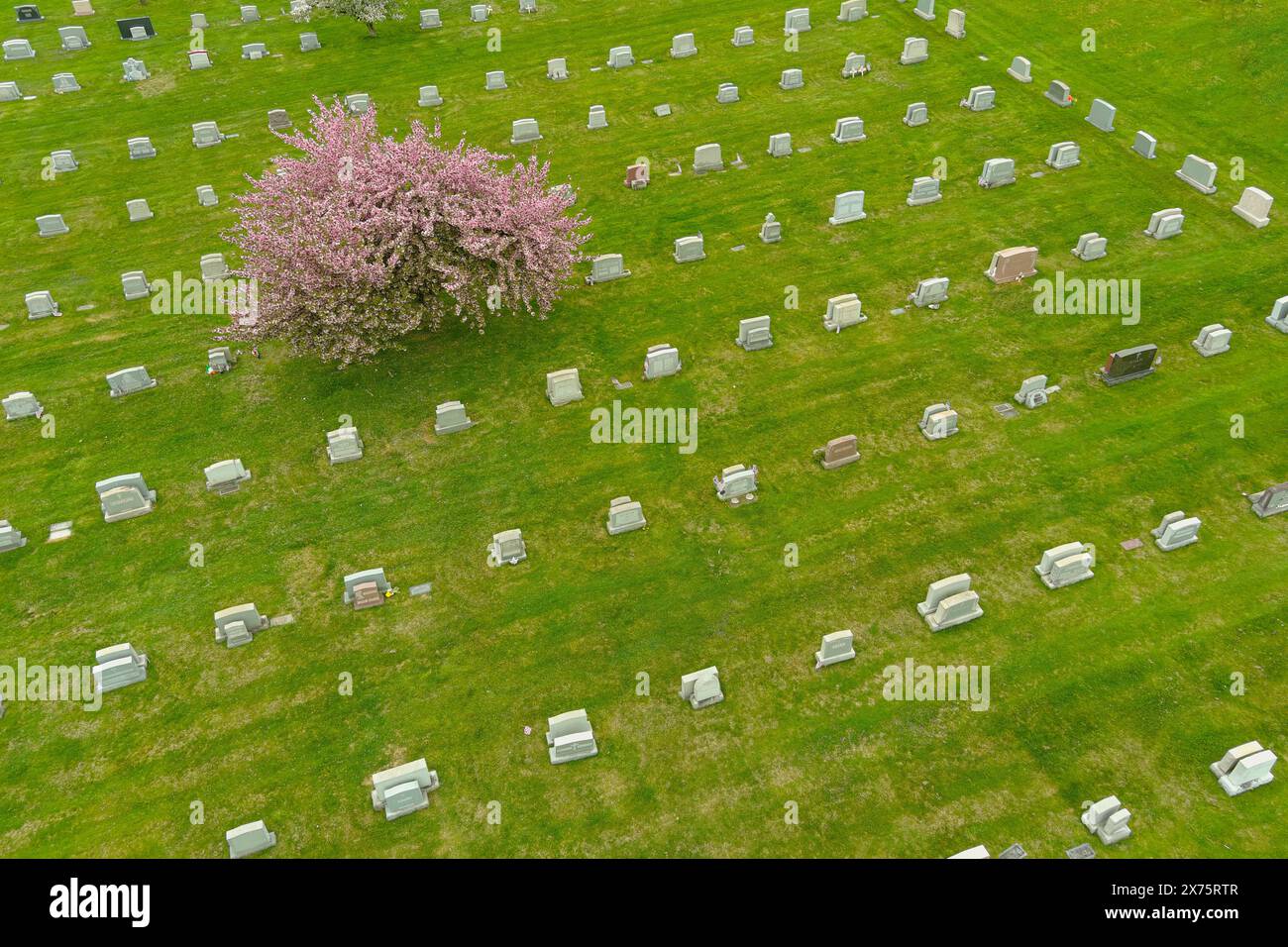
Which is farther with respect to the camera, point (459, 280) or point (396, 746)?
point (459, 280)

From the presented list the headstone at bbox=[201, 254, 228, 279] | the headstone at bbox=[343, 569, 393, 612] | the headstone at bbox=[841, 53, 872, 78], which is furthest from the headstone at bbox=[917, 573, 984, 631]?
the headstone at bbox=[841, 53, 872, 78]

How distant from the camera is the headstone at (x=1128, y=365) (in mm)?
28047

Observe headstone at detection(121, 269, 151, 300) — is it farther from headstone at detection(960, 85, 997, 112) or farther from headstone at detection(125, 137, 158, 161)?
headstone at detection(960, 85, 997, 112)

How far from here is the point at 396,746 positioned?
20906mm

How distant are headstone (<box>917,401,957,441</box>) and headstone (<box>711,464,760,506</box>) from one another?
5.64 metres

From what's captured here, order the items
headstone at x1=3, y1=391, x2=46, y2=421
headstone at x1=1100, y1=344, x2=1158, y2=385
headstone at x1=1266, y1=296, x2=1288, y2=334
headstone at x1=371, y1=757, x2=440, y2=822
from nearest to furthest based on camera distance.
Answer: headstone at x1=371, y1=757, x2=440, y2=822, headstone at x1=1100, y1=344, x2=1158, y2=385, headstone at x1=3, y1=391, x2=46, y2=421, headstone at x1=1266, y1=296, x2=1288, y2=334

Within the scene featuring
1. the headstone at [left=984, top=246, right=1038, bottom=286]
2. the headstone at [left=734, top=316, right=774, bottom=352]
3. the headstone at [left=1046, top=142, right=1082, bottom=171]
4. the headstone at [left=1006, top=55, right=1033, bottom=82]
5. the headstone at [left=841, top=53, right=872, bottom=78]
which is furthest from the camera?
the headstone at [left=841, top=53, right=872, bottom=78]

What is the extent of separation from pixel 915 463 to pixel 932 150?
17.9m

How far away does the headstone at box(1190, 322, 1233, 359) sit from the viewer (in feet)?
94.6

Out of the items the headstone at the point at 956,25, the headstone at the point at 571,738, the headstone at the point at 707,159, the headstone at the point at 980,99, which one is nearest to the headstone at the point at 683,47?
the headstone at the point at 707,159

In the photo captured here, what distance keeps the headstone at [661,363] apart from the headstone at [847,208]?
9880mm

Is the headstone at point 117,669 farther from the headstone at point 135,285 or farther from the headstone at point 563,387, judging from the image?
the headstone at point 135,285

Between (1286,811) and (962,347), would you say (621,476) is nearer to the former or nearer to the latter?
(962,347)

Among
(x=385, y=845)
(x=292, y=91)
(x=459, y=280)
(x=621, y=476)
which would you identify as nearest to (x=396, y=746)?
(x=385, y=845)
